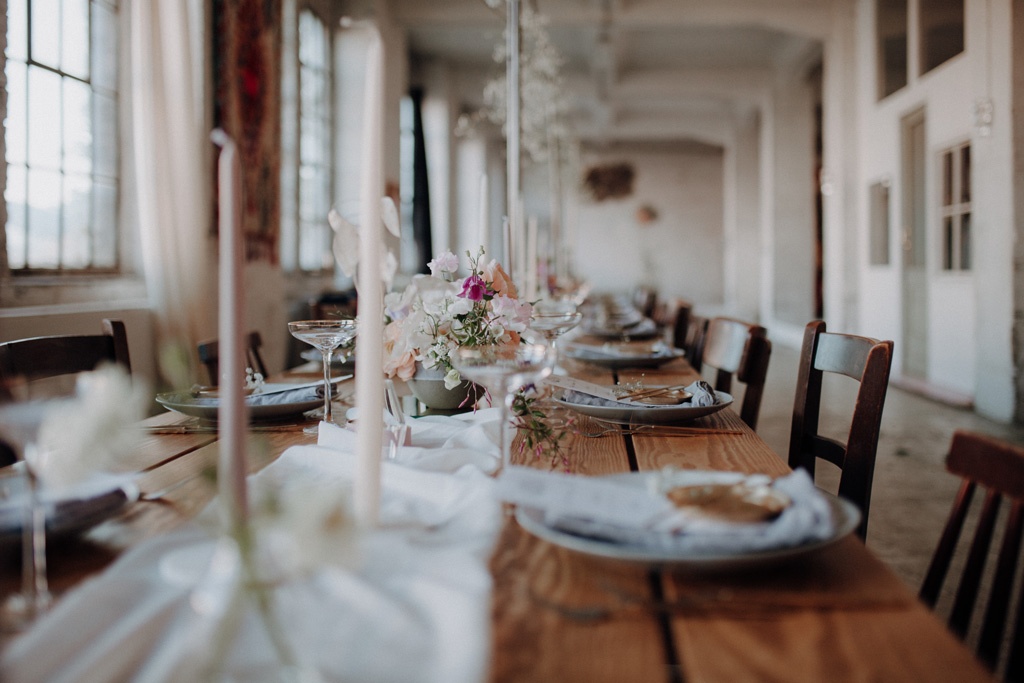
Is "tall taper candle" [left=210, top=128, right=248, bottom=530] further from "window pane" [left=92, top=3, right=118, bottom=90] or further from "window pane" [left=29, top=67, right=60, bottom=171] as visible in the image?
"window pane" [left=92, top=3, right=118, bottom=90]

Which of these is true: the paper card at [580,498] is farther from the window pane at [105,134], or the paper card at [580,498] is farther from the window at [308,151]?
the window at [308,151]

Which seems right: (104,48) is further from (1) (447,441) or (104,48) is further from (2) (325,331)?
(1) (447,441)

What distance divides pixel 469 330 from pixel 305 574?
2.97ft

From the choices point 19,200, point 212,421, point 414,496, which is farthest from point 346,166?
point 414,496

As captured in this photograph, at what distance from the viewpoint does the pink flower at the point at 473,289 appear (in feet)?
4.45

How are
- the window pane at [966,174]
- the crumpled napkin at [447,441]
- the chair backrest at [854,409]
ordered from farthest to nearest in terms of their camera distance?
the window pane at [966,174]
the chair backrest at [854,409]
the crumpled napkin at [447,441]

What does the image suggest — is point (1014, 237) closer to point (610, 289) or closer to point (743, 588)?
point (743, 588)

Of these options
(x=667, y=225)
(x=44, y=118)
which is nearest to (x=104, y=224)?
(x=44, y=118)

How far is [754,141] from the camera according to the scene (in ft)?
40.9

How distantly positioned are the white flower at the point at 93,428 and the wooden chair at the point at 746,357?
1374 millimetres

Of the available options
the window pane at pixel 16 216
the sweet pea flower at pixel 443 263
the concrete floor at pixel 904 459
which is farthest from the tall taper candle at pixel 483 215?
the window pane at pixel 16 216

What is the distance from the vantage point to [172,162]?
3980 millimetres

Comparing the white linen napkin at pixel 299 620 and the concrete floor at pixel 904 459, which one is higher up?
the white linen napkin at pixel 299 620

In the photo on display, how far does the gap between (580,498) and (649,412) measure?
664 millimetres
